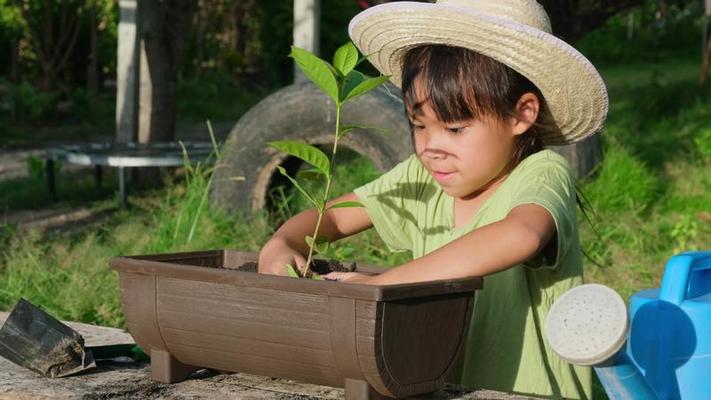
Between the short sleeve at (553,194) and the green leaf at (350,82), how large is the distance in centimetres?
35

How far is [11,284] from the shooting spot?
166 inches

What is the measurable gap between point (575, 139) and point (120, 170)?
15.2 feet

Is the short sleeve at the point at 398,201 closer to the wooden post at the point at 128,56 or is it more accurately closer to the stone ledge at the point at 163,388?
the stone ledge at the point at 163,388

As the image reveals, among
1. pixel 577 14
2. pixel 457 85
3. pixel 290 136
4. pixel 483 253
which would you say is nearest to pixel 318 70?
pixel 457 85

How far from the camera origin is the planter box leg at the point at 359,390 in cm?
180

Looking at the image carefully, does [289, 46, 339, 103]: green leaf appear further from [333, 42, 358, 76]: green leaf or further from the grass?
Result: the grass

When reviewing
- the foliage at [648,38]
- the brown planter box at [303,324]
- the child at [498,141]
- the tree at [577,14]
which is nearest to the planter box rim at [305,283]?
the brown planter box at [303,324]

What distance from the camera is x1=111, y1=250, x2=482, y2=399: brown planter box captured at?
1.74 m

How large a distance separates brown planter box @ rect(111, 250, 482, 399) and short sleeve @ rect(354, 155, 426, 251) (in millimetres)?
561

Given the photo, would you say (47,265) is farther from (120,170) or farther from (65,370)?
(65,370)

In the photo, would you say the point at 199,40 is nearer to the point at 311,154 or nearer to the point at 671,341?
the point at 311,154

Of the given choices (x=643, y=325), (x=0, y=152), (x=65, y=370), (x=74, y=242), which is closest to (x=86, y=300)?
(x=74, y=242)

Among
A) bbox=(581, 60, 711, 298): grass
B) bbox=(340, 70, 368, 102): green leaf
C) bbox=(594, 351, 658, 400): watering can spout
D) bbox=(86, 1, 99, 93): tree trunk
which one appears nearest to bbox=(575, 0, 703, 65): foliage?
bbox=(86, 1, 99, 93): tree trunk

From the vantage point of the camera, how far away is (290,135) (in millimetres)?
4977
